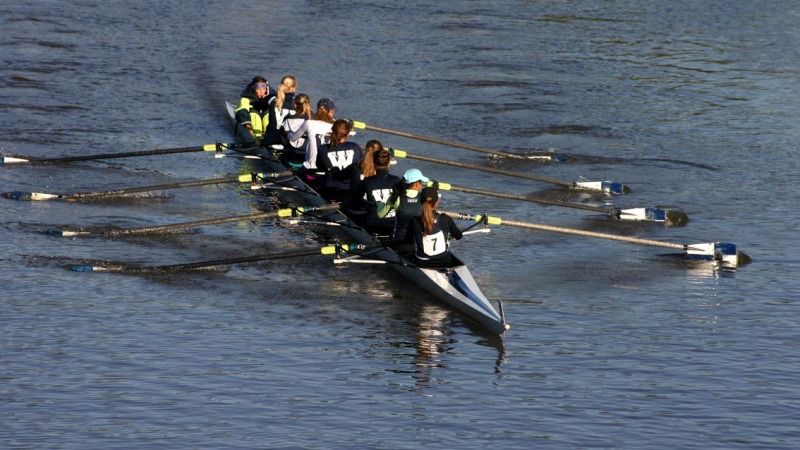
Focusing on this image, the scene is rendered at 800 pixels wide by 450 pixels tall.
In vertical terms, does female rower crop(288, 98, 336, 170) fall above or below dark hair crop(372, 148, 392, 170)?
above

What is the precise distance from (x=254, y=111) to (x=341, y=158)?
7.44 metres

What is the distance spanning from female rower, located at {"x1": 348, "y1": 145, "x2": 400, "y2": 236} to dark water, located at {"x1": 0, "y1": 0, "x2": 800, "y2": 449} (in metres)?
0.87

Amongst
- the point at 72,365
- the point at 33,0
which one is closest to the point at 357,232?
the point at 72,365

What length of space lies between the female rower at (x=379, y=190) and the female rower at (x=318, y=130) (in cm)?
392

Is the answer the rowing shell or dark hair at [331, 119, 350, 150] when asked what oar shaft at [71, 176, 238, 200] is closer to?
dark hair at [331, 119, 350, 150]

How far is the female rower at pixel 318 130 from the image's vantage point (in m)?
28.0

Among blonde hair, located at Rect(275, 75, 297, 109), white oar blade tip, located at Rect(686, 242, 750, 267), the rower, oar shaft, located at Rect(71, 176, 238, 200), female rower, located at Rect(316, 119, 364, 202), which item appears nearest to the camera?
the rower

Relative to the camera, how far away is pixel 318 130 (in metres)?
28.1

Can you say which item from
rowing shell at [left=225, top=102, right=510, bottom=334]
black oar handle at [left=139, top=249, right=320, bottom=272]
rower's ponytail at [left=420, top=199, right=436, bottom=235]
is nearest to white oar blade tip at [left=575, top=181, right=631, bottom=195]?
rowing shell at [left=225, top=102, right=510, bottom=334]

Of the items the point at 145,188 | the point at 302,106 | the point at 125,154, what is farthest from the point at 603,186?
the point at 125,154

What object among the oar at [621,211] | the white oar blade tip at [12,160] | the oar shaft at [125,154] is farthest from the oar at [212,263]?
the white oar blade tip at [12,160]

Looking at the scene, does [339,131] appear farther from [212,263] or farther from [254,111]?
[254,111]

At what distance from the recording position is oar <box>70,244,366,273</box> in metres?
22.9

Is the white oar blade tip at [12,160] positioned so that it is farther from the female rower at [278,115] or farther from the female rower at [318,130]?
the female rower at [318,130]
